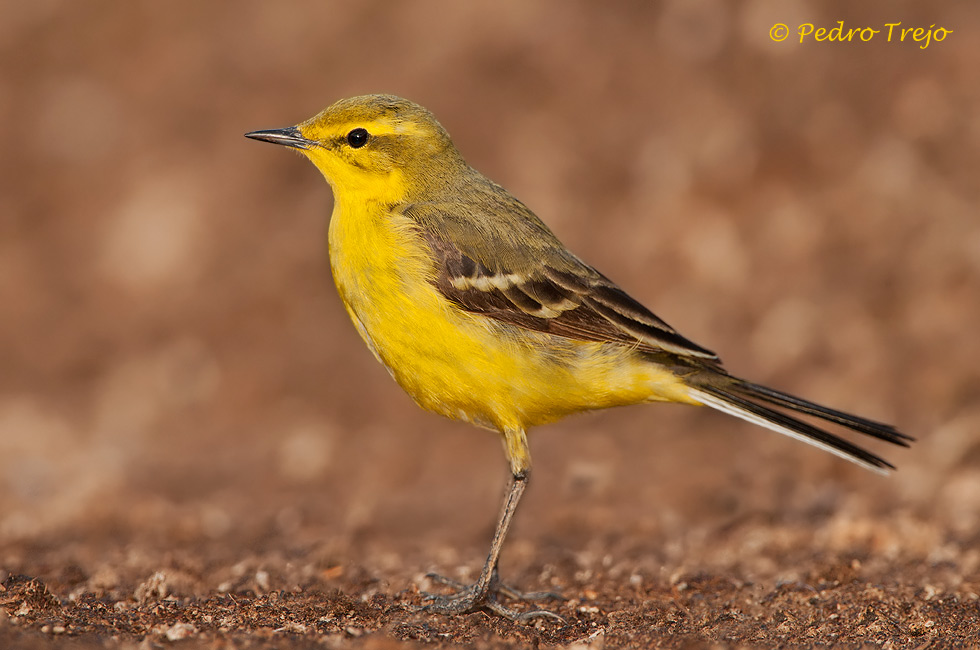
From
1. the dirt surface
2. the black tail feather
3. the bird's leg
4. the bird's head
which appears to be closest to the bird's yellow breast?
the bird's head

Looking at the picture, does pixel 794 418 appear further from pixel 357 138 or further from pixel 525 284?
pixel 357 138

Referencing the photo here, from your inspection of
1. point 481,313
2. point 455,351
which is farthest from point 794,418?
point 455,351

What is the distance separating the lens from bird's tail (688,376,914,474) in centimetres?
629

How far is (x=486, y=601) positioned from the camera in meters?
6.53

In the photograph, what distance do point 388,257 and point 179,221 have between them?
8091 millimetres

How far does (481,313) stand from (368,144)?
1.36 meters

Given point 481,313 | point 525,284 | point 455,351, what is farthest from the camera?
point 525,284

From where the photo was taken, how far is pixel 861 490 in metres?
9.47

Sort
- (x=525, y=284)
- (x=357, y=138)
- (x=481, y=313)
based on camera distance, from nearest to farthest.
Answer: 1. (x=481, y=313)
2. (x=525, y=284)
3. (x=357, y=138)

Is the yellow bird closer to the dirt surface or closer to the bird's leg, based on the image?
the bird's leg

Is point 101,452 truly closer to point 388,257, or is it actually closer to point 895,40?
point 388,257

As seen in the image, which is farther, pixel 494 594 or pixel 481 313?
pixel 494 594

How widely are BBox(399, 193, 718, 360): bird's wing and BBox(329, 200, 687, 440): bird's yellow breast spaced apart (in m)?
0.08

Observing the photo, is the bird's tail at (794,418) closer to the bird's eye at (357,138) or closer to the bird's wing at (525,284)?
the bird's wing at (525,284)
